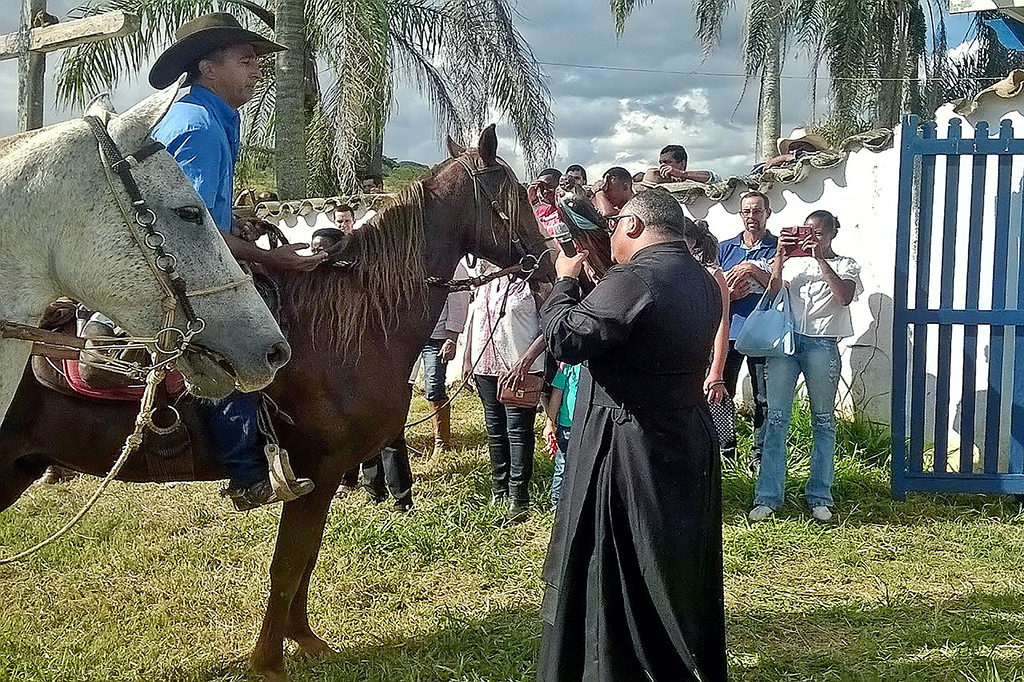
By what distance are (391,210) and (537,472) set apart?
11.0 ft

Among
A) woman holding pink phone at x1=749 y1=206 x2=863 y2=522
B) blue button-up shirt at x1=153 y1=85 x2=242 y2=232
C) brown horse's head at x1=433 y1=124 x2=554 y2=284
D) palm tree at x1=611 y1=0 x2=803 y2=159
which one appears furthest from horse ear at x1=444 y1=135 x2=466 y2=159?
palm tree at x1=611 y1=0 x2=803 y2=159

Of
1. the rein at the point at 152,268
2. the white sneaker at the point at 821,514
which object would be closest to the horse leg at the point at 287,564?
the rein at the point at 152,268

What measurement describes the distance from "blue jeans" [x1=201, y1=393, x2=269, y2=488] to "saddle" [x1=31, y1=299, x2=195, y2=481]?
131mm

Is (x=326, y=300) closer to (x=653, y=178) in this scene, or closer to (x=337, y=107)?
(x=653, y=178)

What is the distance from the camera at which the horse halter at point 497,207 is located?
4066 mm

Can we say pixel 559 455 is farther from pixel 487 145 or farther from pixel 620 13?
pixel 620 13

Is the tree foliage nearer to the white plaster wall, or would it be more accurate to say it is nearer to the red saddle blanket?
the white plaster wall

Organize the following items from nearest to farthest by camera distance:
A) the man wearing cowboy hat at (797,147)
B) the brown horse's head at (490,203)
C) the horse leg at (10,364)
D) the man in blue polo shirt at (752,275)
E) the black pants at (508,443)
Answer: the horse leg at (10,364), the brown horse's head at (490,203), the black pants at (508,443), the man in blue polo shirt at (752,275), the man wearing cowboy hat at (797,147)

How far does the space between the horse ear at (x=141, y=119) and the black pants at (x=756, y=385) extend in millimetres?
4764

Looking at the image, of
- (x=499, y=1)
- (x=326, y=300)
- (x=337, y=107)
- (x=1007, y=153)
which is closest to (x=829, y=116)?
(x=499, y=1)

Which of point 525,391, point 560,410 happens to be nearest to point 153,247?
point 525,391

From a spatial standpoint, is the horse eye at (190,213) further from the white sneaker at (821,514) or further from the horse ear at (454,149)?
the white sneaker at (821,514)

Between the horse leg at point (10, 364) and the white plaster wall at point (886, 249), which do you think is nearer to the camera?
the horse leg at point (10, 364)

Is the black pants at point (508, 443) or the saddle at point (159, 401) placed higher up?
the saddle at point (159, 401)
